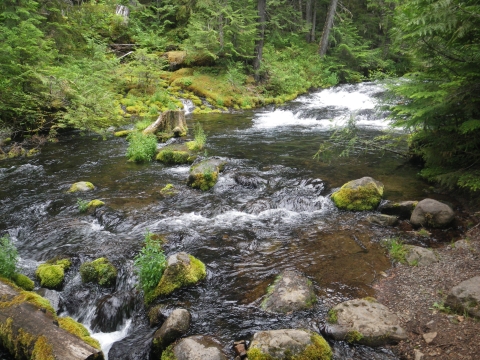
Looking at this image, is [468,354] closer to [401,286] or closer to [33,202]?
[401,286]

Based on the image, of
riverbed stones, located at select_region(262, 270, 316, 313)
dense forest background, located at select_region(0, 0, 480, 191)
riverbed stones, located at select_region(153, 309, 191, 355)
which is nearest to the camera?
riverbed stones, located at select_region(153, 309, 191, 355)

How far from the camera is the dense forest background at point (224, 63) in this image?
6055mm

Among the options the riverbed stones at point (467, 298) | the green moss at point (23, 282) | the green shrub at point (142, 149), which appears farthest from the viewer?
the green shrub at point (142, 149)

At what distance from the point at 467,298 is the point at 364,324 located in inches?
51.3

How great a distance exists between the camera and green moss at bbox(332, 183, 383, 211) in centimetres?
765

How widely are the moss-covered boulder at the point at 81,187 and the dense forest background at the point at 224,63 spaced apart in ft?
10.8

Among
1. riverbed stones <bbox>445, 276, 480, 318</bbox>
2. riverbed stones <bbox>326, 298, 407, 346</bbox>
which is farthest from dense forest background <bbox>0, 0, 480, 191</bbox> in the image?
riverbed stones <bbox>326, 298, 407, 346</bbox>

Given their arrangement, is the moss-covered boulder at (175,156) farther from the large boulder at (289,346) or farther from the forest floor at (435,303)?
the large boulder at (289,346)

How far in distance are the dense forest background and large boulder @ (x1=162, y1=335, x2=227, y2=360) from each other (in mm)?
5369

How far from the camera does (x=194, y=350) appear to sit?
3746mm

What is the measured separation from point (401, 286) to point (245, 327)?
2484 mm

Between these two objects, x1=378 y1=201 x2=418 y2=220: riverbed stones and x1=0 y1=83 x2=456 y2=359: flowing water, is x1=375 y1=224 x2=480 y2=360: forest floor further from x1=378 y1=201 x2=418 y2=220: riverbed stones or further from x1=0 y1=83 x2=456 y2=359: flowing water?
x1=378 y1=201 x2=418 y2=220: riverbed stones

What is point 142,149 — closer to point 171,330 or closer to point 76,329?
point 76,329

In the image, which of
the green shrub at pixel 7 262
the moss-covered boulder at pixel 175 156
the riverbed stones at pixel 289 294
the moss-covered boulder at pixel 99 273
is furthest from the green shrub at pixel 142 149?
the riverbed stones at pixel 289 294
